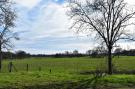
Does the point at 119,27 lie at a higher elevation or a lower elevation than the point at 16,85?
higher

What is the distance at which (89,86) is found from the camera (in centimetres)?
2311

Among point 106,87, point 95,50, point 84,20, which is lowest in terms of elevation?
point 106,87

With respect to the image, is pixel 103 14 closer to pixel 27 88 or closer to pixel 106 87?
pixel 106 87

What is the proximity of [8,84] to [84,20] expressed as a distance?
53.2ft

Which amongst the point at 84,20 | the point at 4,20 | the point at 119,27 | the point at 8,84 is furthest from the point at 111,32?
the point at 8,84

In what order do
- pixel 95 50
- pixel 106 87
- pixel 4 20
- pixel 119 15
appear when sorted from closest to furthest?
pixel 106 87 → pixel 4 20 → pixel 119 15 → pixel 95 50

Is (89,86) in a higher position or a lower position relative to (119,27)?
lower

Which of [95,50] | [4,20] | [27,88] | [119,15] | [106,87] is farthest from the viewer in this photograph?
[95,50]

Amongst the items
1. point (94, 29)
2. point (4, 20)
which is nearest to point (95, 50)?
point (94, 29)

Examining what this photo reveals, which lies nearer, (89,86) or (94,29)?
(89,86)

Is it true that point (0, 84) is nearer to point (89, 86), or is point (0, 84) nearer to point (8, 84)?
point (8, 84)

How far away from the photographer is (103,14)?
121 feet

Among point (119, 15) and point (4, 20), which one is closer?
point (4, 20)

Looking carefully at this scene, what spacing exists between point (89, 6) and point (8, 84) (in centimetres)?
1627
